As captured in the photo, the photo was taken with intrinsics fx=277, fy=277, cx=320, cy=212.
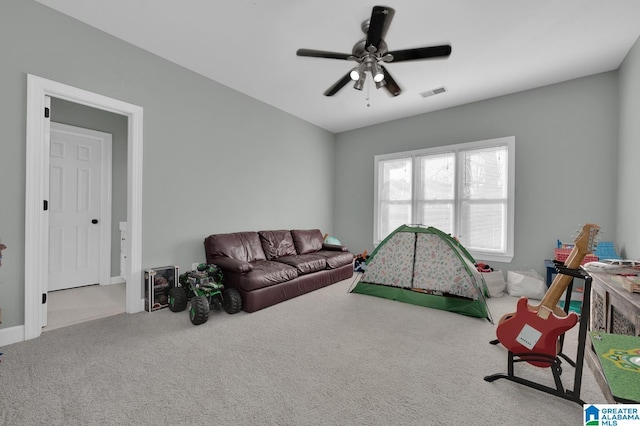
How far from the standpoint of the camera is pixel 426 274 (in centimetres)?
337

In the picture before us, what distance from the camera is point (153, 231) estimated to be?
10.3 ft

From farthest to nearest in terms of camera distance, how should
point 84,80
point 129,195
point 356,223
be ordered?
point 356,223, point 129,195, point 84,80

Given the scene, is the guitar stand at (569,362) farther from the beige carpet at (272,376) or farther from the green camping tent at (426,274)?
the green camping tent at (426,274)

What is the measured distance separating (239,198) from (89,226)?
86.0 inches

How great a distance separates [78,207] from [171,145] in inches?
75.2

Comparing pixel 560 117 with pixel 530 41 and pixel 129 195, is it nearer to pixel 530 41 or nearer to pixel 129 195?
pixel 530 41

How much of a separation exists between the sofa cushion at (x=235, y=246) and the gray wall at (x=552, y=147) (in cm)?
332

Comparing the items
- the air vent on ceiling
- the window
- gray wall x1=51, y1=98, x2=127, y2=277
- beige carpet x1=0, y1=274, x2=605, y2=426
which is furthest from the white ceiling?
beige carpet x1=0, y1=274, x2=605, y2=426

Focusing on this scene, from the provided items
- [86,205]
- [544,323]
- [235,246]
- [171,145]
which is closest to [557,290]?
[544,323]

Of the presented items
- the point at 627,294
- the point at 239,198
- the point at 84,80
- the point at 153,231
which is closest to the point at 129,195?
the point at 153,231

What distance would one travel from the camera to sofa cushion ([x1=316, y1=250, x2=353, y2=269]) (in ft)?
13.9

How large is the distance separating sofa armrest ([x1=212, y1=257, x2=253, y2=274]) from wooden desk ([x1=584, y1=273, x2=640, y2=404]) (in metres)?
2.78

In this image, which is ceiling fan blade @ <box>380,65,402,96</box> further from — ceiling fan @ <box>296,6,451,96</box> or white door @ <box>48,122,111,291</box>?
white door @ <box>48,122,111,291</box>

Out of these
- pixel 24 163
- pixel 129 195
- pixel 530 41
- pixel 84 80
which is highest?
pixel 530 41
